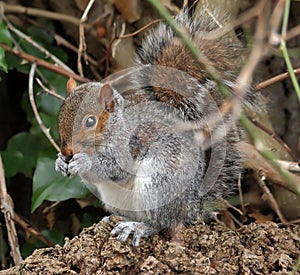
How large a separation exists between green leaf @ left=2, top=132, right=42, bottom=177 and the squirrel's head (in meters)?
0.65

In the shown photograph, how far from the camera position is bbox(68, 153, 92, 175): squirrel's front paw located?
166 centimetres

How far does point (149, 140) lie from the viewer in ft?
5.55

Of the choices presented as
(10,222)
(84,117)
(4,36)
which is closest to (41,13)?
(4,36)

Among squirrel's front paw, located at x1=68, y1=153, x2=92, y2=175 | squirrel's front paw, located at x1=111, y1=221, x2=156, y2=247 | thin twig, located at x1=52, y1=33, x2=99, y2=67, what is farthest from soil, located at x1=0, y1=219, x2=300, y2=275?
thin twig, located at x1=52, y1=33, x2=99, y2=67

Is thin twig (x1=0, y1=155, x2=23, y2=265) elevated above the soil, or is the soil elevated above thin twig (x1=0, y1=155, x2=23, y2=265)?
the soil

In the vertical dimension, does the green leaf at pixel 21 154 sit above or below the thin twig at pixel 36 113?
below

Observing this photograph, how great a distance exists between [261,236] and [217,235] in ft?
0.34

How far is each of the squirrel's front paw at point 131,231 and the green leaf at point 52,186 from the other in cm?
59

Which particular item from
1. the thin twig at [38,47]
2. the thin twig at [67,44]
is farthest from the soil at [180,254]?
the thin twig at [67,44]

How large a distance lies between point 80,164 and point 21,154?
74 centimetres

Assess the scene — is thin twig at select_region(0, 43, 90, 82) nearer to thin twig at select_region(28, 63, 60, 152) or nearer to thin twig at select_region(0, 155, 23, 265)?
thin twig at select_region(28, 63, 60, 152)

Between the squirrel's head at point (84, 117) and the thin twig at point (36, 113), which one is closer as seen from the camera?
the squirrel's head at point (84, 117)

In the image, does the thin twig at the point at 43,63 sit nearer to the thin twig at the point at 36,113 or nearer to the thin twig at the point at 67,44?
the thin twig at the point at 36,113

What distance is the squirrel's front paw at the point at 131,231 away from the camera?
148 centimetres
